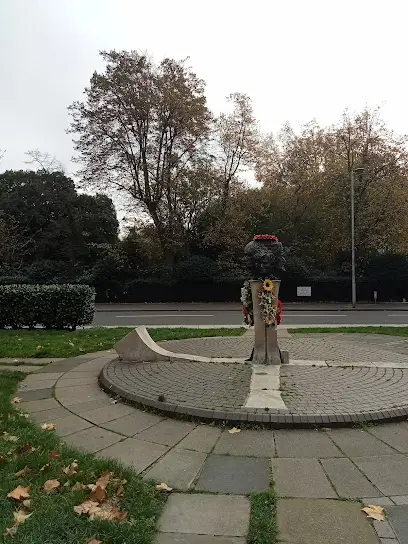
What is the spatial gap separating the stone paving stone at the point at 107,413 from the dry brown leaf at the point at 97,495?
1720 mm

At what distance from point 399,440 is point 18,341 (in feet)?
28.4

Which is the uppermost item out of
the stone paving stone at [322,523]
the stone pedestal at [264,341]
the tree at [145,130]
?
the tree at [145,130]

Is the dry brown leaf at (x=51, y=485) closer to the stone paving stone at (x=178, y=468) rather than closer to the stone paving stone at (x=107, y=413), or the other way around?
the stone paving stone at (x=178, y=468)

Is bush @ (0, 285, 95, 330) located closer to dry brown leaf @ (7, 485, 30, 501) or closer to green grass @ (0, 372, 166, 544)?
green grass @ (0, 372, 166, 544)

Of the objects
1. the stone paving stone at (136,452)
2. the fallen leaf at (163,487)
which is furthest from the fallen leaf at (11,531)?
the stone paving stone at (136,452)

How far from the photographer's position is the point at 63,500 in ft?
9.48

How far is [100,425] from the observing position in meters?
4.61

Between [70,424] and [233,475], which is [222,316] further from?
[233,475]

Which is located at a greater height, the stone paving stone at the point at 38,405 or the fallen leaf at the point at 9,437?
the fallen leaf at the point at 9,437

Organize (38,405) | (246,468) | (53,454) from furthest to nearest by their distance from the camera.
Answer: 1. (38,405)
2. (53,454)
3. (246,468)

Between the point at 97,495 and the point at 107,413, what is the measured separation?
2084mm

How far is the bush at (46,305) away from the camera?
12.8m

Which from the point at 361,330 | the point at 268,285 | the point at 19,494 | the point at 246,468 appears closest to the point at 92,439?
the point at 19,494

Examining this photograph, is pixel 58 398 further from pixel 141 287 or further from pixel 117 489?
pixel 141 287
